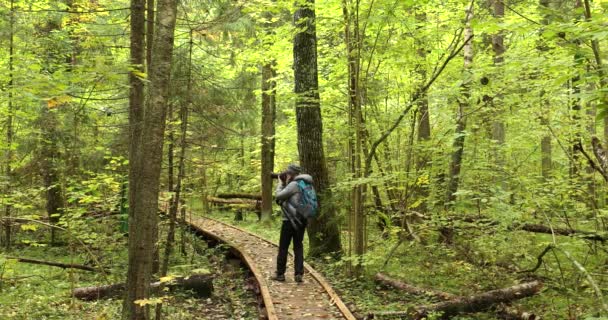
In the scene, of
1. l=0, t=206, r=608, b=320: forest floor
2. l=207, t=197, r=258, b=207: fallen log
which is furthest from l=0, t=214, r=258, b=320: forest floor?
l=207, t=197, r=258, b=207: fallen log

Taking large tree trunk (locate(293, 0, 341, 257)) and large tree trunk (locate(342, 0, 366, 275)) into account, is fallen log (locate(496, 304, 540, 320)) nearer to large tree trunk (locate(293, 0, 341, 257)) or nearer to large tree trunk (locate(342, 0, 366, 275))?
large tree trunk (locate(342, 0, 366, 275))

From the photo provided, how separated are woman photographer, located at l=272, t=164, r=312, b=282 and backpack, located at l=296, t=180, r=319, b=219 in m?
0.06

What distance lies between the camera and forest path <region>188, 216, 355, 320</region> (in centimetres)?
688

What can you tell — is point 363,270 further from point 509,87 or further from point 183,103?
point 183,103

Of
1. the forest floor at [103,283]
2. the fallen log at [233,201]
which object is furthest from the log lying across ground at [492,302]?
A: the fallen log at [233,201]

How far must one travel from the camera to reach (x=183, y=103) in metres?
9.14

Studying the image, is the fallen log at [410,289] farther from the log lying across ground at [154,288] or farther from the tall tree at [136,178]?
the tall tree at [136,178]

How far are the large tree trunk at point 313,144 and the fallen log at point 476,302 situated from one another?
3828 millimetres

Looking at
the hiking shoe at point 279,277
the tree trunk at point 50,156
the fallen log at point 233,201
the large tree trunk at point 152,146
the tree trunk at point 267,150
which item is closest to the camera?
the large tree trunk at point 152,146

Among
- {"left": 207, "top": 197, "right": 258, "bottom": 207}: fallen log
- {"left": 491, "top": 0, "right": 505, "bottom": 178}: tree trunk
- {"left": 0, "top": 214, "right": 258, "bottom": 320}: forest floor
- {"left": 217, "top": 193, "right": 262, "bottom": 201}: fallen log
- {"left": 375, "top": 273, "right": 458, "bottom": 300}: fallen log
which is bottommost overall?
{"left": 0, "top": 214, "right": 258, "bottom": 320}: forest floor

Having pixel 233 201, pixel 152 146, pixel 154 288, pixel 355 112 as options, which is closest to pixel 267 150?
pixel 233 201

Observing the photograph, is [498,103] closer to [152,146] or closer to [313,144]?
[313,144]

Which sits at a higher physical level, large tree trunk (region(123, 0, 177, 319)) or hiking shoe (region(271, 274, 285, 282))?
large tree trunk (region(123, 0, 177, 319))

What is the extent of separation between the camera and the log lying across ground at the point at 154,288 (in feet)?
27.3
